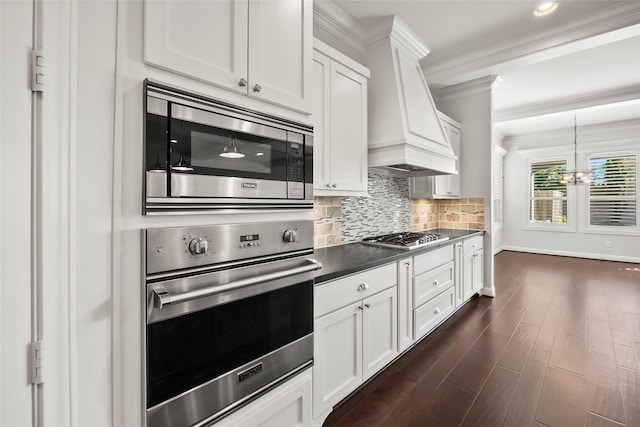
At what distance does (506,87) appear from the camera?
13.7 feet

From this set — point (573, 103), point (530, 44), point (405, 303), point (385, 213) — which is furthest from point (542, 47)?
point (405, 303)

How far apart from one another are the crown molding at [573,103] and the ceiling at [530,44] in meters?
0.01

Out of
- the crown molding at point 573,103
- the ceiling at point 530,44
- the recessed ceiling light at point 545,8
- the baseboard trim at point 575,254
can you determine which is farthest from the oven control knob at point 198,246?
the baseboard trim at point 575,254

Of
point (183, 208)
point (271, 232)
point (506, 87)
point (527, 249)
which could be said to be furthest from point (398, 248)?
point (527, 249)

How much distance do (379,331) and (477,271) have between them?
7.59 feet

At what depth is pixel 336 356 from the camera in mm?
1619

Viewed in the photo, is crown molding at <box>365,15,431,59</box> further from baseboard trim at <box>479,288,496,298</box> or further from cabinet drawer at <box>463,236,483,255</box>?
baseboard trim at <box>479,288,496,298</box>

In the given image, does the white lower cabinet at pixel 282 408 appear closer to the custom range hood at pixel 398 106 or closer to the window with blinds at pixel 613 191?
the custom range hood at pixel 398 106

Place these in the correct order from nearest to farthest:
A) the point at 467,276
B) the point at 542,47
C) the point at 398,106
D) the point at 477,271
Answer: the point at 398,106 < the point at 542,47 < the point at 467,276 < the point at 477,271

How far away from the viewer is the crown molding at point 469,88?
11.9 ft

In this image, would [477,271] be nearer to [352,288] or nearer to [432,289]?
[432,289]

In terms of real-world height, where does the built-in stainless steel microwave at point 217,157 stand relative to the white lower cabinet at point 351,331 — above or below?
above

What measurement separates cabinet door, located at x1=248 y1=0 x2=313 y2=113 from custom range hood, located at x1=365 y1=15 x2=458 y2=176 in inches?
45.2

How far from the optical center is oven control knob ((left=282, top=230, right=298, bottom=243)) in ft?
4.12
